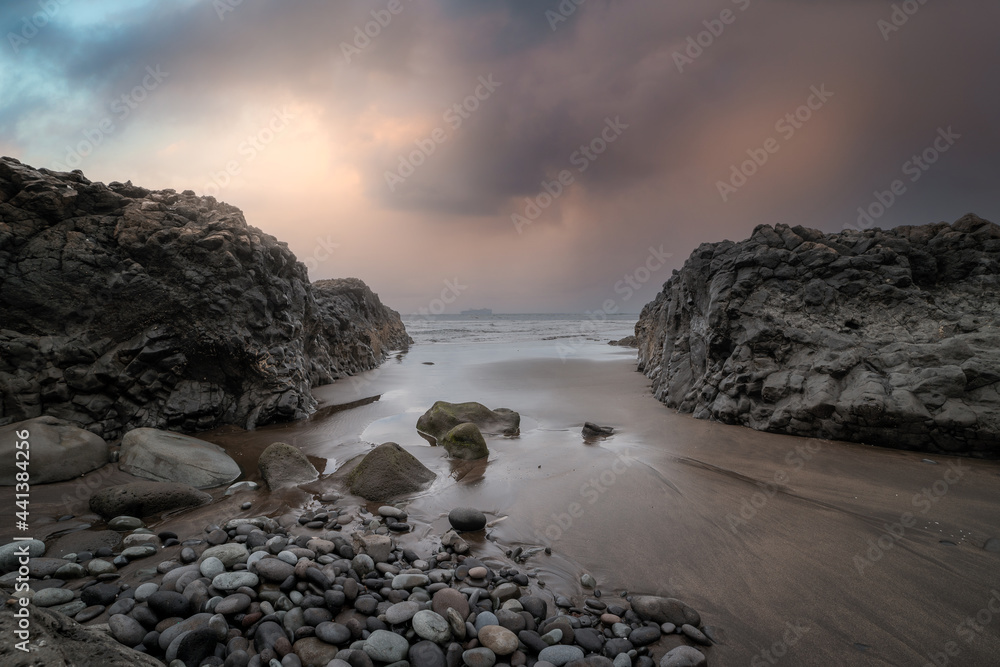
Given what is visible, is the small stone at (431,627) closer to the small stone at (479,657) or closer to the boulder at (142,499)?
the small stone at (479,657)

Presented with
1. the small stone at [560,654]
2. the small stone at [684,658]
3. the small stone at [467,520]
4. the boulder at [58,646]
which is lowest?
the small stone at [467,520]

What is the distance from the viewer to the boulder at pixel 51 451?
4.41 metres

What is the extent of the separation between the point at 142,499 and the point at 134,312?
4191mm

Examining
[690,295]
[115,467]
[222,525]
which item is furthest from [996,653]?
[690,295]

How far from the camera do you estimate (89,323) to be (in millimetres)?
6430

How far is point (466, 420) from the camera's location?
7.91 meters

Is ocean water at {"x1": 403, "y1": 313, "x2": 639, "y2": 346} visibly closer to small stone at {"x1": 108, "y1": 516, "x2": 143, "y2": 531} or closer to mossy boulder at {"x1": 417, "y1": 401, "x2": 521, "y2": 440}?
mossy boulder at {"x1": 417, "y1": 401, "x2": 521, "y2": 440}

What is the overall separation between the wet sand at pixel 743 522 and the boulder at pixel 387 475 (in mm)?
278

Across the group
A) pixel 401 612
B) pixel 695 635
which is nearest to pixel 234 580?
pixel 401 612

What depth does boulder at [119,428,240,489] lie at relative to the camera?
499 centimetres

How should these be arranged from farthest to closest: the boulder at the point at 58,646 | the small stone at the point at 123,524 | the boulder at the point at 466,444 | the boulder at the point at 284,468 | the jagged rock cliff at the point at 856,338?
the boulder at the point at 466,444
the jagged rock cliff at the point at 856,338
the boulder at the point at 284,468
the small stone at the point at 123,524
the boulder at the point at 58,646

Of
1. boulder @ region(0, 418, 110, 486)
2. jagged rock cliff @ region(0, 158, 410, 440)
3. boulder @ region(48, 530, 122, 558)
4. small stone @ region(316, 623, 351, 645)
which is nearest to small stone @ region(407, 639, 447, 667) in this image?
small stone @ region(316, 623, 351, 645)

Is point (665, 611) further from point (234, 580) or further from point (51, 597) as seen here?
point (51, 597)

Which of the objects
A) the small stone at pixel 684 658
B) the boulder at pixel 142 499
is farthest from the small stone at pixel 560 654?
the boulder at pixel 142 499
